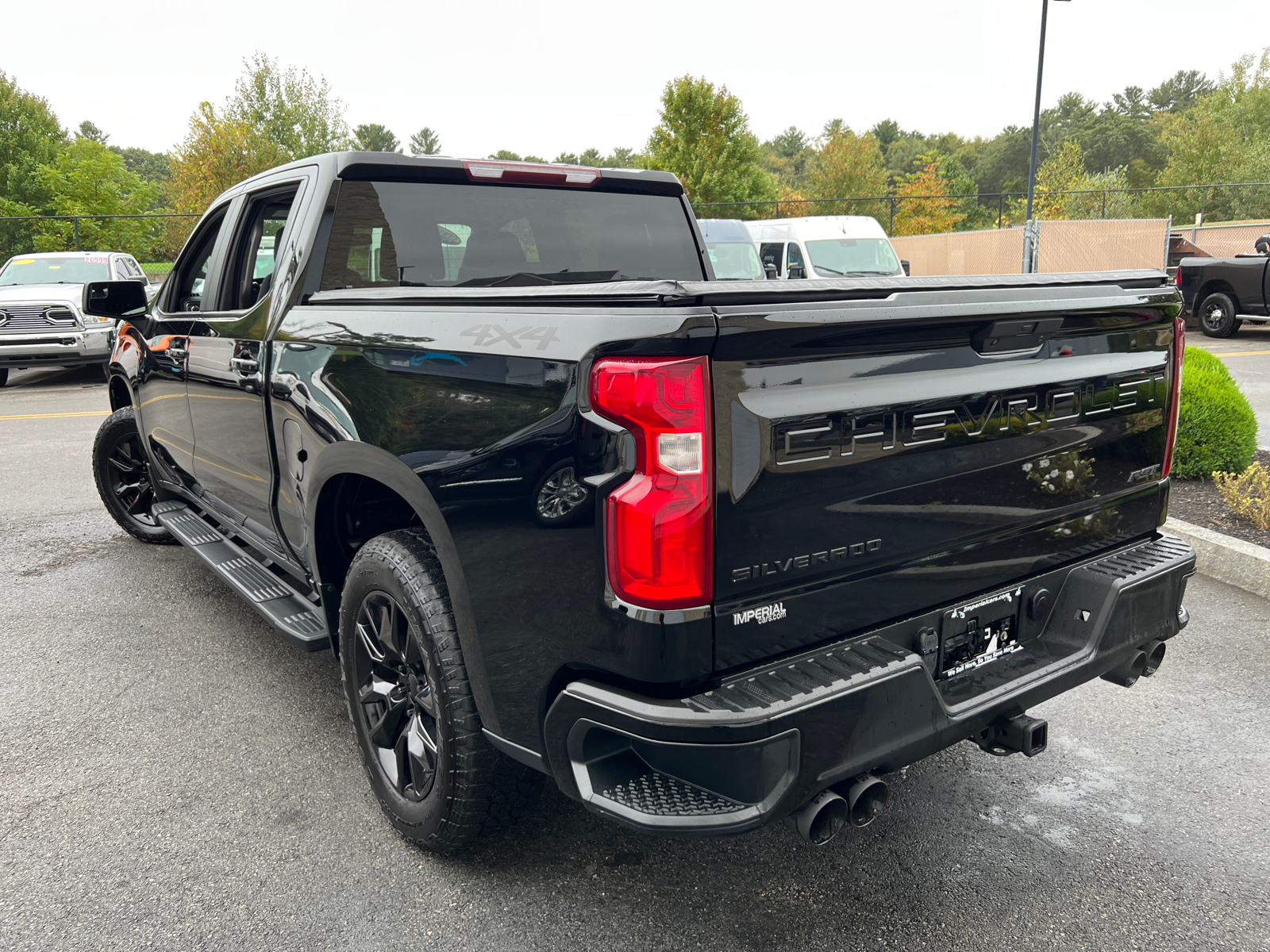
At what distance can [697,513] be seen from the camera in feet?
6.17

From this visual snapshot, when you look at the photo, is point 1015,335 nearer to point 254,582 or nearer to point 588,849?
point 588,849

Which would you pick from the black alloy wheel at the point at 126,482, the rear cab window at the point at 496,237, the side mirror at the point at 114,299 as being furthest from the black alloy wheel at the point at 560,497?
the black alloy wheel at the point at 126,482

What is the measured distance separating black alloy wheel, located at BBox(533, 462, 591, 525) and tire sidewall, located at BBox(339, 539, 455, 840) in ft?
1.99

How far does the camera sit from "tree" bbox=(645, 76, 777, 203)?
123 feet

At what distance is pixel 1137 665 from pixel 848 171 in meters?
46.3

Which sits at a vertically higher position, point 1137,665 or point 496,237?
point 496,237

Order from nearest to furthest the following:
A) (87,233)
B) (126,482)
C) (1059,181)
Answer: (126,482)
(87,233)
(1059,181)

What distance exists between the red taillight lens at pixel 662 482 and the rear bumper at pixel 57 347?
45.4ft

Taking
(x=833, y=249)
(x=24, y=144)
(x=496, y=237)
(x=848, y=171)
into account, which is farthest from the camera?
(x=848, y=171)

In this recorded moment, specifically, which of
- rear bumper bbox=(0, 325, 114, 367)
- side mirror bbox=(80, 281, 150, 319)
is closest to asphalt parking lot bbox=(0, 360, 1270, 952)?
side mirror bbox=(80, 281, 150, 319)

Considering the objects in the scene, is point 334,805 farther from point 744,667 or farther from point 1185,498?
point 1185,498

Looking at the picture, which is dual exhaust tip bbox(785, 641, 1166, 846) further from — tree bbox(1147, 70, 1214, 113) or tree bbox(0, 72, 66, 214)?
tree bbox(1147, 70, 1214, 113)

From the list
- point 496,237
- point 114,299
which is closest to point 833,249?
point 114,299

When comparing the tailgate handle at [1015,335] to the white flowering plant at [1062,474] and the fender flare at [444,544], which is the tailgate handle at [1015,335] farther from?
the fender flare at [444,544]
